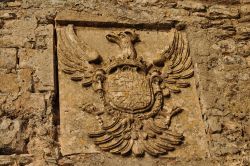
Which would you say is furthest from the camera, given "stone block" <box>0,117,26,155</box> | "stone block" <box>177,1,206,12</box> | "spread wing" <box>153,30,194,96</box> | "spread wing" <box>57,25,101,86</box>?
"stone block" <box>177,1,206,12</box>

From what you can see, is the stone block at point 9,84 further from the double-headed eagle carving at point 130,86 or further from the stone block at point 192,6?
the stone block at point 192,6

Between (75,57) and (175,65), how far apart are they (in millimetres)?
779

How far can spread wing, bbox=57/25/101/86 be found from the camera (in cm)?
416

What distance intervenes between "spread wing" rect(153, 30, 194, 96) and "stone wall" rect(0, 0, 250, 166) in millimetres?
72

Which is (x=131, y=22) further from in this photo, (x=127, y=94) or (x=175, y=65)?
(x=127, y=94)

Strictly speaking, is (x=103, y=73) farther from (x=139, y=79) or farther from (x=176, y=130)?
(x=176, y=130)

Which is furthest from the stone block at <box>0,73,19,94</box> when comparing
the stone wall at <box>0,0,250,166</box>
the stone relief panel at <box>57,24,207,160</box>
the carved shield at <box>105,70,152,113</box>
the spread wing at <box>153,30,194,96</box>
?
the spread wing at <box>153,30,194,96</box>

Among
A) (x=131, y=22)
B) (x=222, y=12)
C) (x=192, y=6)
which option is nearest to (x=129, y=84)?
(x=131, y=22)

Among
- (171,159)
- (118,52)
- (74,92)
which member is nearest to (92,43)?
(118,52)

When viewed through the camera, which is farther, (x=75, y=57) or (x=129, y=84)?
(x=75, y=57)

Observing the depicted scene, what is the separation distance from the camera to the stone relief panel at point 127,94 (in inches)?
154

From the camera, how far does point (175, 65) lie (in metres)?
4.37

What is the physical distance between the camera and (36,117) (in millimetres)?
3895

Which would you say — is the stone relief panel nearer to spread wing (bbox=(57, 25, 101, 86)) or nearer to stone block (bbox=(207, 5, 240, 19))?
spread wing (bbox=(57, 25, 101, 86))
